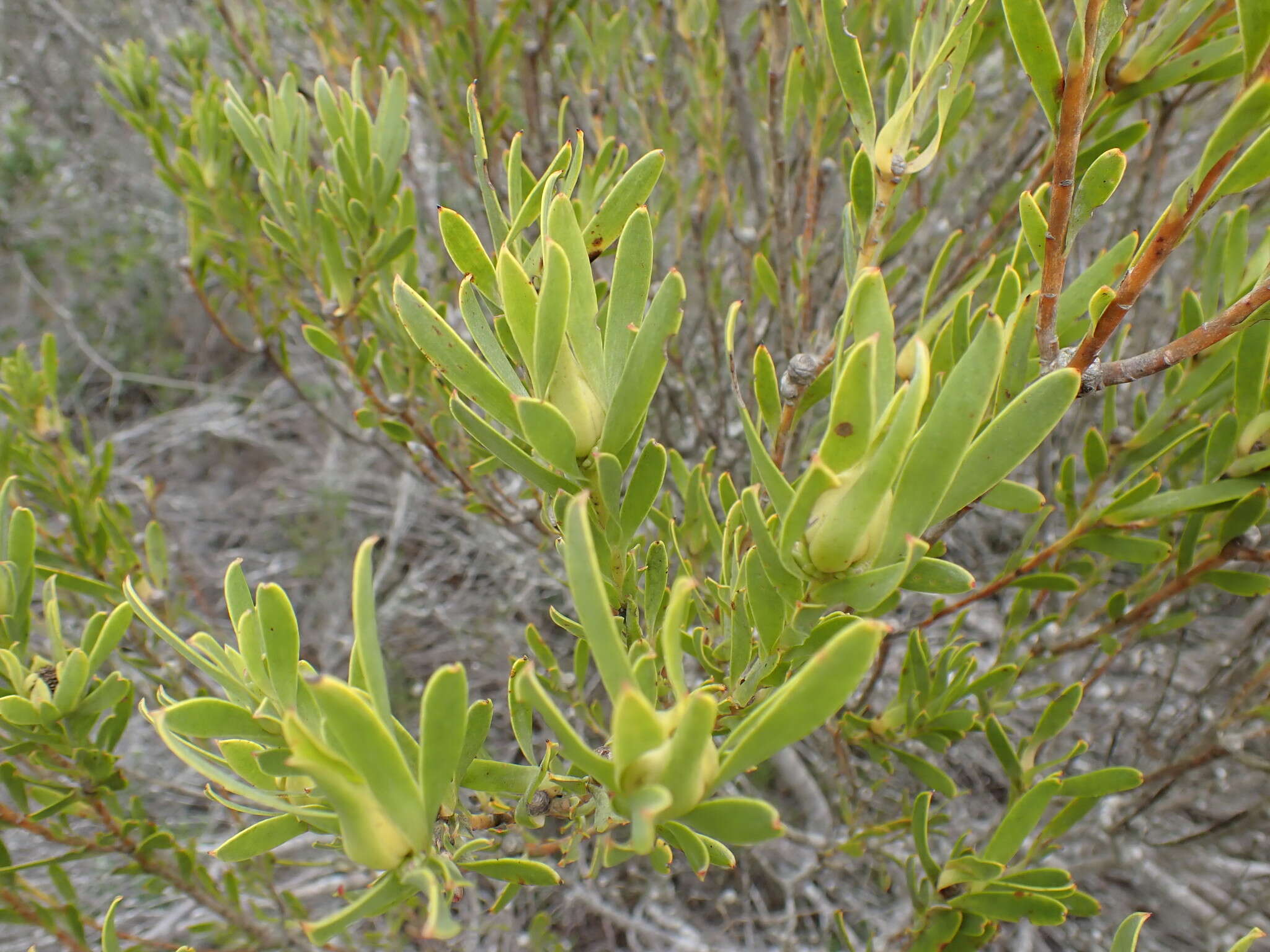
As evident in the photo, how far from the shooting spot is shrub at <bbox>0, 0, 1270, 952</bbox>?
1.43 feet

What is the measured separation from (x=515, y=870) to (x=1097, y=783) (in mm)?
679

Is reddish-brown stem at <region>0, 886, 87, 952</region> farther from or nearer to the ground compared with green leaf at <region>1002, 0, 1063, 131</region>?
nearer to the ground

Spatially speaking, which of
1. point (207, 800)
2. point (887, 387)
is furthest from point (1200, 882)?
point (207, 800)

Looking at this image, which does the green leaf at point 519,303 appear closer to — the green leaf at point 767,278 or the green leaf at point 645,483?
the green leaf at point 645,483

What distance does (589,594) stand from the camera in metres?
0.39

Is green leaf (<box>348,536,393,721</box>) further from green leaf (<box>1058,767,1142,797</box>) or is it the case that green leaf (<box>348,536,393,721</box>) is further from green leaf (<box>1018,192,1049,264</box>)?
green leaf (<box>1058,767,1142,797</box>)

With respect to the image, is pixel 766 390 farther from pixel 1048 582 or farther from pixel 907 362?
pixel 1048 582

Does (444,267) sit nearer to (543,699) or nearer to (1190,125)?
(543,699)

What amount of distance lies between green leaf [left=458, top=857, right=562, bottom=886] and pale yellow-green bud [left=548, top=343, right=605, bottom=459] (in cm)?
29

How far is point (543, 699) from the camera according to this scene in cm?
38

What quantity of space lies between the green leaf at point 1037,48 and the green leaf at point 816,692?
440 millimetres


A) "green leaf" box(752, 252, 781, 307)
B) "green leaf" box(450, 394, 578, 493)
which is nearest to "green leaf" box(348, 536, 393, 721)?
"green leaf" box(450, 394, 578, 493)

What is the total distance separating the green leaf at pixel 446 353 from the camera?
50cm

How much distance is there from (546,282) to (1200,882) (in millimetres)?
2479
